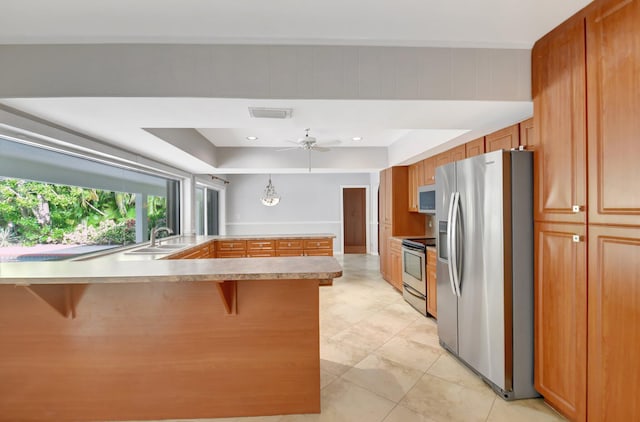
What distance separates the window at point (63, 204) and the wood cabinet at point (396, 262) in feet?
12.2

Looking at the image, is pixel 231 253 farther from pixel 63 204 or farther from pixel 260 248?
pixel 63 204

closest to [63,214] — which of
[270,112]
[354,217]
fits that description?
[270,112]

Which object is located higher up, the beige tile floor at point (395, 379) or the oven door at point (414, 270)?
the oven door at point (414, 270)

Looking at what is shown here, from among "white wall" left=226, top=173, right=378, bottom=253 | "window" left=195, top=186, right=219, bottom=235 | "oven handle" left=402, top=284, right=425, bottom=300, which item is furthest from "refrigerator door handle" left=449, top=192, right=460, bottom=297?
"white wall" left=226, top=173, right=378, bottom=253

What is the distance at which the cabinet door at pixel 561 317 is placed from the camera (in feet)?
5.34

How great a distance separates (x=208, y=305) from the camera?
1871 mm

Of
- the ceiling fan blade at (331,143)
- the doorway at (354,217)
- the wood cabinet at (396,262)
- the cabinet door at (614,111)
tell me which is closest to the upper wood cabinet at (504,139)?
the cabinet door at (614,111)

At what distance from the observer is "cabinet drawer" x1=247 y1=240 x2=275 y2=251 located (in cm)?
511

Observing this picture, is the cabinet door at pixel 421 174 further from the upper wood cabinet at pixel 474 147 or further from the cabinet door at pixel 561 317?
the cabinet door at pixel 561 317

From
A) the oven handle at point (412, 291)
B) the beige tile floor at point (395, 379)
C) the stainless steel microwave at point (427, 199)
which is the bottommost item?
the beige tile floor at point (395, 379)

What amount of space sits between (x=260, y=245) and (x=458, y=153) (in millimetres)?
3553

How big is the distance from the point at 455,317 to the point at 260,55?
2.61 m

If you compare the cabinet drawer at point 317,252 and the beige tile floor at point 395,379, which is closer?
the beige tile floor at point 395,379

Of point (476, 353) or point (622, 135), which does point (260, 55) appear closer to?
point (622, 135)
